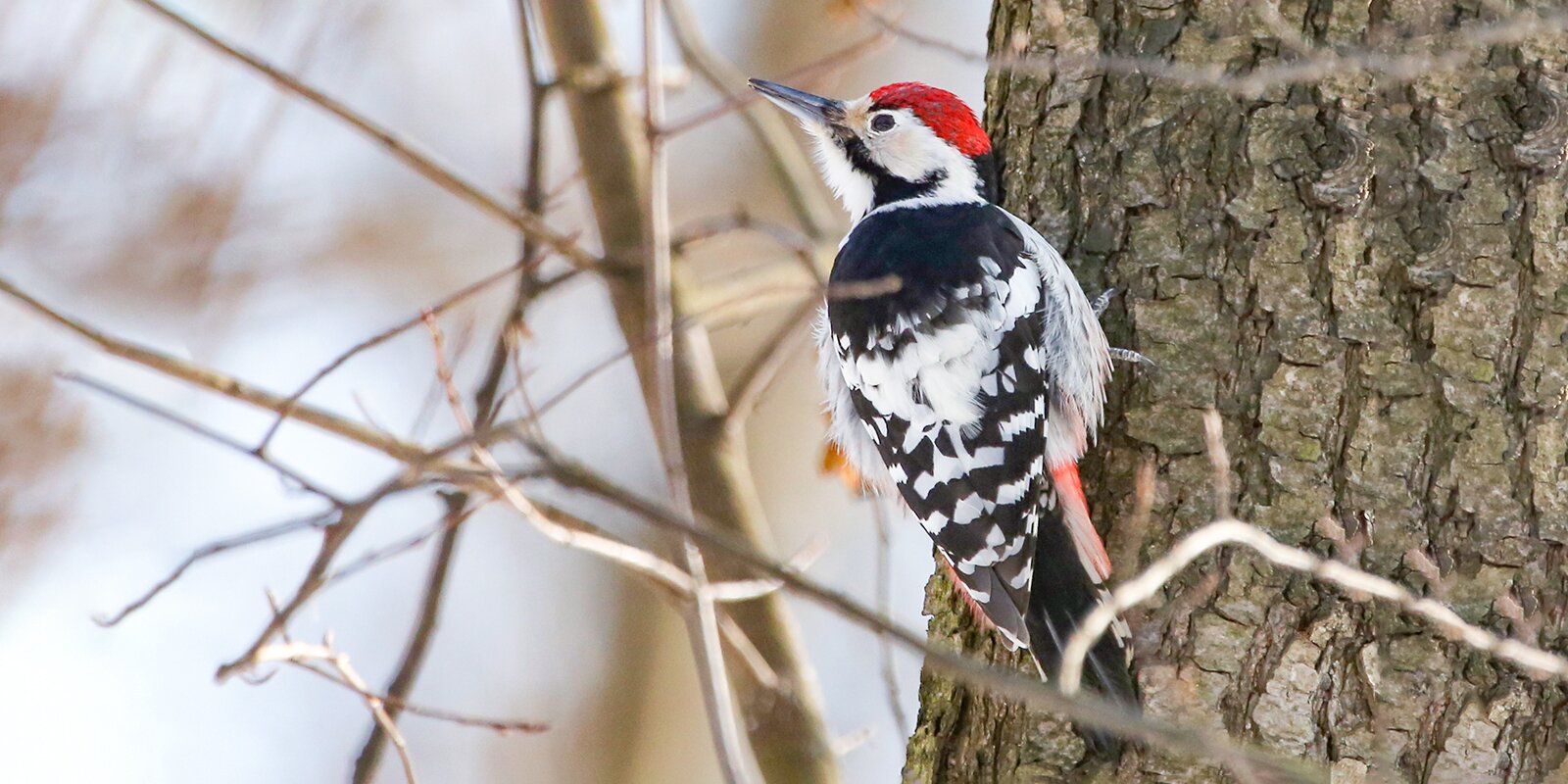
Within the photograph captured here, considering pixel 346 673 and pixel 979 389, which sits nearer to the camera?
pixel 346 673

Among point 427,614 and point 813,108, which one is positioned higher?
point 813,108

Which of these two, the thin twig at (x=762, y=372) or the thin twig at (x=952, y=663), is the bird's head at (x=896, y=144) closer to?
the thin twig at (x=762, y=372)

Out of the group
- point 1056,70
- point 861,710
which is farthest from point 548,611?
point 1056,70

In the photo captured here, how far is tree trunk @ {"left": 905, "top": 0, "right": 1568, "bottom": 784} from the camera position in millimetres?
2477

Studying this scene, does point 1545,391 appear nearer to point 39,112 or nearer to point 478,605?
point 39,112

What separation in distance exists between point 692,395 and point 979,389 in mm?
962

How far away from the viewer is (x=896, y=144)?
154 inches

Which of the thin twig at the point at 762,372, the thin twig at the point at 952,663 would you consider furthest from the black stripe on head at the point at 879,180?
the thin twig at the point at 952,663

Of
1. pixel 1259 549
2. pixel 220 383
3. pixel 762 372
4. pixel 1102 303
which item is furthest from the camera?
pixel 762 372

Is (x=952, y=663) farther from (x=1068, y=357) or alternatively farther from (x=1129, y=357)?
(x=1068, y=357)

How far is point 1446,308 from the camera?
8.42ft

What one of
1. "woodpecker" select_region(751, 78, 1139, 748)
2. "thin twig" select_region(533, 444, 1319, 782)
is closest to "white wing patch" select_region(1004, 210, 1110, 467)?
"woodpecker" select_region(751, 78, 1139, 748)

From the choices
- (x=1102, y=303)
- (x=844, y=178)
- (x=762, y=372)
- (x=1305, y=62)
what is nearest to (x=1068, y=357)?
(x=1102, y=303)

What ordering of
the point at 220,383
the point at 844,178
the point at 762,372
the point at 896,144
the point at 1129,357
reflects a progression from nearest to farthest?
the point at 220,383 → the point at 1129,357 → the point at 762,372 → the point at 896,144 → the point at 844,178
